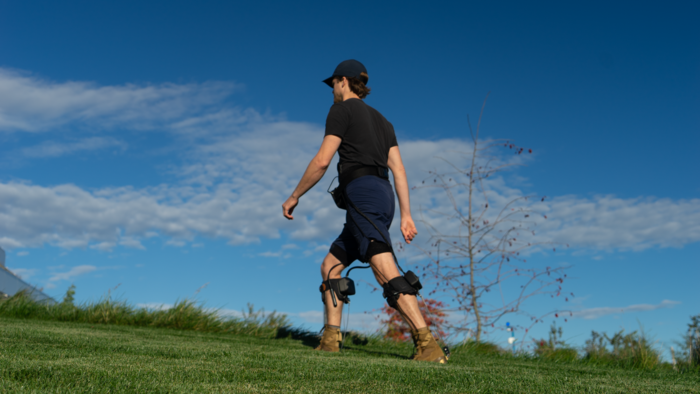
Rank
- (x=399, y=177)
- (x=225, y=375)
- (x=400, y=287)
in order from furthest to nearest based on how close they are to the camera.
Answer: (x=399, y=177), (x=400, y=287), (x=225, y=375)

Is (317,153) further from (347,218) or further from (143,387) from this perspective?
(143,387)

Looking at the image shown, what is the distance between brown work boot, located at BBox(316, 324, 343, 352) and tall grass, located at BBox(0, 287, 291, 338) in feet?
8.10

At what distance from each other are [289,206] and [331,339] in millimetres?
1214

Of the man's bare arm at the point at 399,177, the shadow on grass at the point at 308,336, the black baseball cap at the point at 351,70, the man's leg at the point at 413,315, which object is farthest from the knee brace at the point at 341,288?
the black baseball cap at the point at 351,70

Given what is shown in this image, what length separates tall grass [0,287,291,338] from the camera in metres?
6.66

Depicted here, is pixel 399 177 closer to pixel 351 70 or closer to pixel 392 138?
pixel 392 138

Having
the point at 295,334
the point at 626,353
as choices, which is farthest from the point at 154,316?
the point at 626,353

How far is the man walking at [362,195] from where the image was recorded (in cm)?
367

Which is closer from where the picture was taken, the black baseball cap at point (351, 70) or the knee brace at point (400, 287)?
the knee brace at point (400, 287)

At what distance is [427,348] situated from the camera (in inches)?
143

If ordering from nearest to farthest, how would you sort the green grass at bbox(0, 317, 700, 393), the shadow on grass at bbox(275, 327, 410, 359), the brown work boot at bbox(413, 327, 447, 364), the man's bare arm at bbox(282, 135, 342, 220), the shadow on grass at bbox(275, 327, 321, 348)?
the green grass at bbox(0, 317, 700, 393)
the brown work boot at bbox(413, 327, 447, 364)
the man's bare arm at bbox(282, 135, 342, 220)
the shadow on grass at bbox(275, 327, 410, 359)
the shadow on grass at bbox(275, 327, 321, 348)

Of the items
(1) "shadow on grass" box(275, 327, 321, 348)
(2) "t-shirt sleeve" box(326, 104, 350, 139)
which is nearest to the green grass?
(2) "t-shirt sleeve" box(326, 104, 350, 139)

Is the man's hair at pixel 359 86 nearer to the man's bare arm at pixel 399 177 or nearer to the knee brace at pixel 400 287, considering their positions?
the man's bare arm at pixel 399 177

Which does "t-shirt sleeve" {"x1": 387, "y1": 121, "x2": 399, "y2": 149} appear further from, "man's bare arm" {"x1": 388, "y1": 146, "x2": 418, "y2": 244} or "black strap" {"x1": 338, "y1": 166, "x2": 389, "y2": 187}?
"black strap" {"x1": 338, "y1": 166, "x2": 389, "y2": 187}
